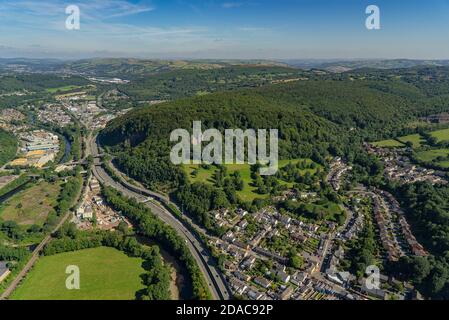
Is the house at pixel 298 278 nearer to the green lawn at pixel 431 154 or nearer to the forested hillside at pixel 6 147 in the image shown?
the green lawn at pixel 431 154

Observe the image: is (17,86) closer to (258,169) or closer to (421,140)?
(258,169)

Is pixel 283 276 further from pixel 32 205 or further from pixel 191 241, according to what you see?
pixel 32 205

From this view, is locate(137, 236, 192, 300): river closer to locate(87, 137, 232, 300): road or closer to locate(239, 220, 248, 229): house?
locate(87, 137, 232, 300): road

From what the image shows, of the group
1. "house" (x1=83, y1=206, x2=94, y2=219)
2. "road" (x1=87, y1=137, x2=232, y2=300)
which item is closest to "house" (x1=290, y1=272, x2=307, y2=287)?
"road" (x1=87, y1=137, x2=232, y2=300)

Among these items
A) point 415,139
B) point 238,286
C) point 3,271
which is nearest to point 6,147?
point 3,271

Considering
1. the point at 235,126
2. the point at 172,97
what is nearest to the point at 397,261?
the point at 235,126

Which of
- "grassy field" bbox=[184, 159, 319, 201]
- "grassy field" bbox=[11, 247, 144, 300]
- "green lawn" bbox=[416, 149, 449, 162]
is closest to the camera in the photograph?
"grassy field" bbox=[11, 247, 144, 300]
